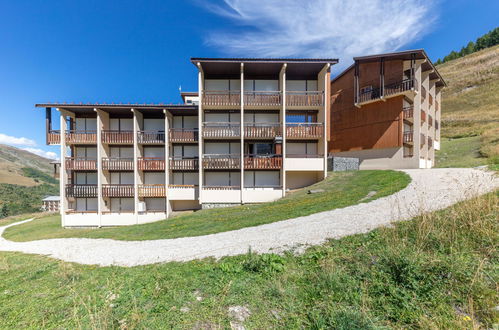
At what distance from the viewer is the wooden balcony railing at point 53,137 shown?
17922mm

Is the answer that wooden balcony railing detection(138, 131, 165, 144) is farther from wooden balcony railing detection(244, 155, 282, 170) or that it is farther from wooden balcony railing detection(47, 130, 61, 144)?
wooden balcony railing detection(244, 155, 282, 170)

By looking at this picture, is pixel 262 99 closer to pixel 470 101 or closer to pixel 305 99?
pixel 305 99

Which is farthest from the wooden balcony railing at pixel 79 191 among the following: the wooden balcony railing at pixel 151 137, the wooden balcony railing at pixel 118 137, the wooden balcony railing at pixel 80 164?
the wooden balcony railing at pixel 151 137

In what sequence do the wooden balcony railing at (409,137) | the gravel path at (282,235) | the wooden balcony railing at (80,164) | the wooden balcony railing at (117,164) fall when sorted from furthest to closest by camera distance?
1. the wooden balcony railing at (409,137)
2. the wooden balcony railing at (117,164)
3. the wooden balcony railing at (80,164)
4. the gravel path at (282,235)

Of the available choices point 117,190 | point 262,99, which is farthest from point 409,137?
point 117,190

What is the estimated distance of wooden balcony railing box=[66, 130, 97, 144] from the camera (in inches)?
720

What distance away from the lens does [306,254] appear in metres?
5.49

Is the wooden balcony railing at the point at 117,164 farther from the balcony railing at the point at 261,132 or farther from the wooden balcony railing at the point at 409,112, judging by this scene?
the wooden balcony railing at the point at 409,112

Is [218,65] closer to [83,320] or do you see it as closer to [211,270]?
[211,270]

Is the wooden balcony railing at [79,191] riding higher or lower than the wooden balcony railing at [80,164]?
lower

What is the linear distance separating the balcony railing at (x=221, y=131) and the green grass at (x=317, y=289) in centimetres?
1325

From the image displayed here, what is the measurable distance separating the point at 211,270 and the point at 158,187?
15.6 m

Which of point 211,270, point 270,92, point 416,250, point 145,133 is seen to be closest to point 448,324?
point 416,250

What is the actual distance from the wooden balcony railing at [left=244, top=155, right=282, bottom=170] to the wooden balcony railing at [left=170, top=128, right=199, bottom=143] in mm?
5555
